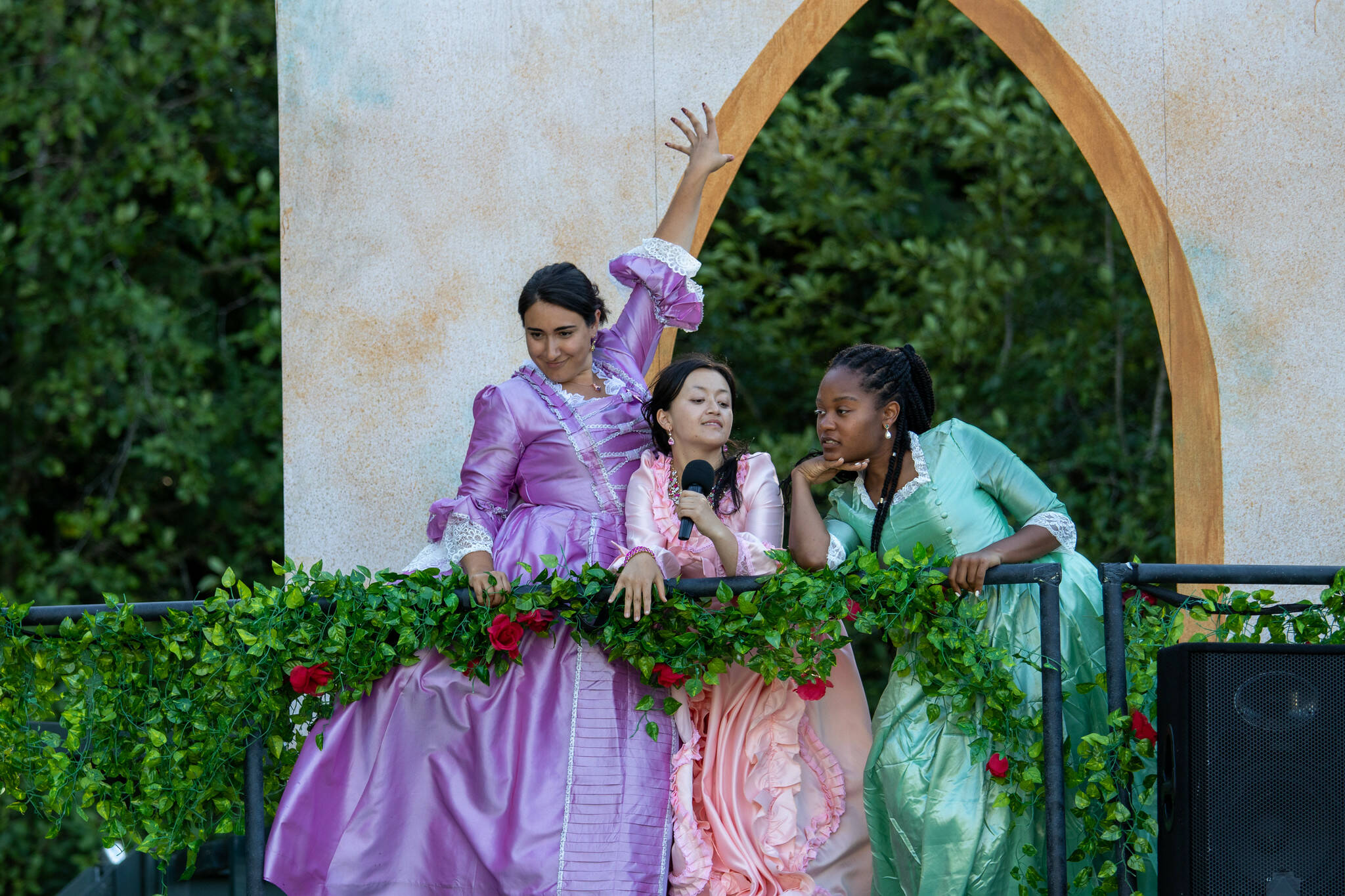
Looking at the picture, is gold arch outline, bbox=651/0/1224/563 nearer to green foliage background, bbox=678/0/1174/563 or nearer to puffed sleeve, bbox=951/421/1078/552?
puffed sleeve, bbox=951/421/1078/552

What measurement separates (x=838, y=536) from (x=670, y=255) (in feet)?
3.18

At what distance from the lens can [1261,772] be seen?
266cm

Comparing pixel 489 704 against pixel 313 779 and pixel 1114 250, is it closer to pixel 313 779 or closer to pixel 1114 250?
pixel 313 779

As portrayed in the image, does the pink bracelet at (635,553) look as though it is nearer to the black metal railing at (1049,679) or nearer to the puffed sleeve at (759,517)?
the black metal railing at (1049,679)

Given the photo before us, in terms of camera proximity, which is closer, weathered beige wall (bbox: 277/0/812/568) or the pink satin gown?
the pink satin gown

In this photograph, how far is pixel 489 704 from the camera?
329 cm

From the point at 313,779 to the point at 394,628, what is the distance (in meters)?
0.40

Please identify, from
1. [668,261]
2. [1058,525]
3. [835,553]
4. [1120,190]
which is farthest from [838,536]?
[1120,190]

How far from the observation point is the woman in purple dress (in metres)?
3.17

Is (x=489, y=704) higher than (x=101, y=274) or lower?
lower

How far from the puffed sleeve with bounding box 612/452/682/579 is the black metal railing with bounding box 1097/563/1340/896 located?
880 millimetres

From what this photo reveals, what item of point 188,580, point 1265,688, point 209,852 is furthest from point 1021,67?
point 188,580

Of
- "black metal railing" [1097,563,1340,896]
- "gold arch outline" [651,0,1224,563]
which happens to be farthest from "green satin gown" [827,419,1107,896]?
"gold arch outline" [651,0,1224,563]

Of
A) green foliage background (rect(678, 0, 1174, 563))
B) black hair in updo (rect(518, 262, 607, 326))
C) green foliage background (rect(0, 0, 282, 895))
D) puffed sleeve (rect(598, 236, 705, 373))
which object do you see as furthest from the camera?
green foliage background (rect(678, 0, 1174, 563))
